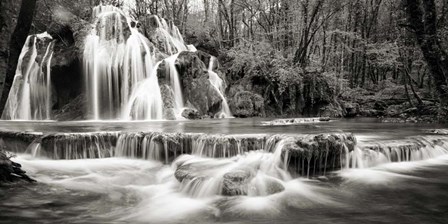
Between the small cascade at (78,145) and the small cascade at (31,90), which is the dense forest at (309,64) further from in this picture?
the small cascade at (78,145)

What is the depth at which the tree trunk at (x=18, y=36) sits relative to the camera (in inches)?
203

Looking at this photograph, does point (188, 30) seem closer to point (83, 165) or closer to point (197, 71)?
point (197, 71)

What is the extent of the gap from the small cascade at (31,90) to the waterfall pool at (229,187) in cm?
967

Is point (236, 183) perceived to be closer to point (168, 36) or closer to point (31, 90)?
point (31, 90)

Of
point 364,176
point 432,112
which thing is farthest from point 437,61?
point 432,112

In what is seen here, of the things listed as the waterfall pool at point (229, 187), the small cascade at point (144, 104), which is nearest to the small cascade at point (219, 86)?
the small cascade at point (144, 104)

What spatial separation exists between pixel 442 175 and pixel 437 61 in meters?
2.54

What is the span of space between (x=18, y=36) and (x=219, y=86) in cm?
1423


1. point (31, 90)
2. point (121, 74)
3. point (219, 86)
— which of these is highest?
point (121, 74)

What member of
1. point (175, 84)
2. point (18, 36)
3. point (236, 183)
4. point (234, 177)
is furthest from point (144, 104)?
point (236, 183)

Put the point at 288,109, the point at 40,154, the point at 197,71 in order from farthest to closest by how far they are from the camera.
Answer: the point at 288,109 → the point at 197,71 → the point at 40,154

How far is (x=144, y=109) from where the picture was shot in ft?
51.4

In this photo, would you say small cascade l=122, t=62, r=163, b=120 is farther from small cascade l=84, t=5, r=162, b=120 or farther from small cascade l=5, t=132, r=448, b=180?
small cascade l=5, t=132, r=448, b=180

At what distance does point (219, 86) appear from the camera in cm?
1905
